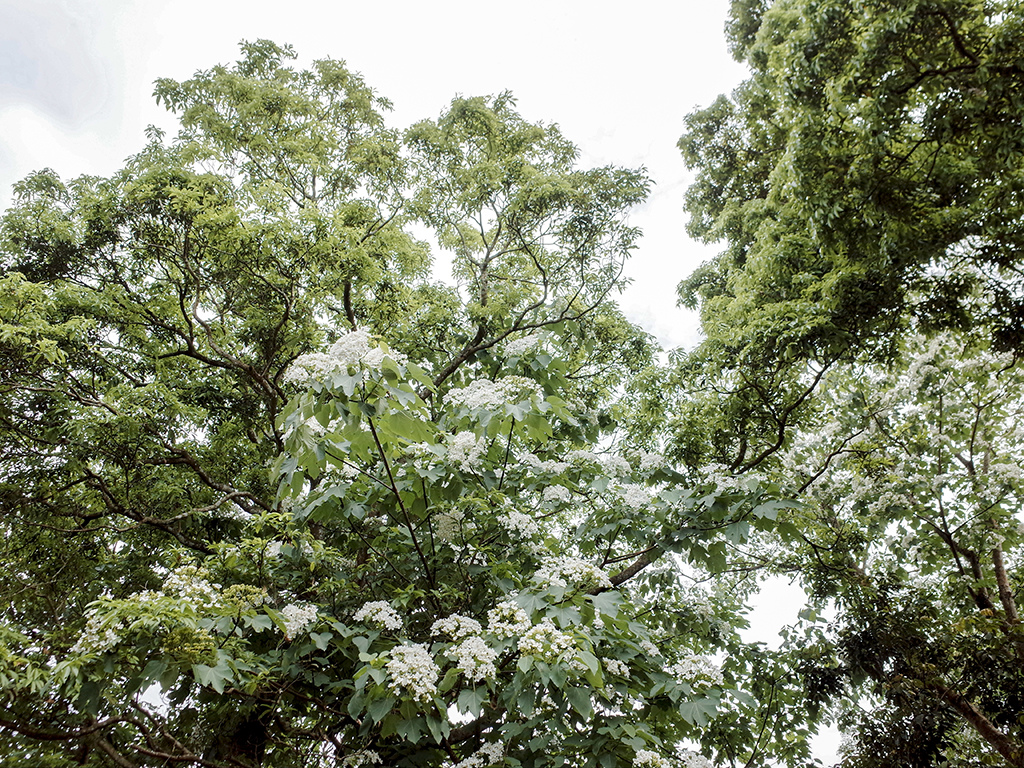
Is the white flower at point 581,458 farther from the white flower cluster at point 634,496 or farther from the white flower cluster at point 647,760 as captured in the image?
the white flower cluster at point 647,760

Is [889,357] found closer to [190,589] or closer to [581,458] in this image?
[581,458]

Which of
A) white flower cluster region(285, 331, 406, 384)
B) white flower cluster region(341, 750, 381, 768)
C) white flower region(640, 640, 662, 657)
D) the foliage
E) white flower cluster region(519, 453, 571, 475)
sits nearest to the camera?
white flower cluster region(285, 331, 406, 384)

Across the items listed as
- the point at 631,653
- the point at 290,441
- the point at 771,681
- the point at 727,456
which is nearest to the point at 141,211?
the point at 290,441

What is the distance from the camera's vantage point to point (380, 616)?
2.71m

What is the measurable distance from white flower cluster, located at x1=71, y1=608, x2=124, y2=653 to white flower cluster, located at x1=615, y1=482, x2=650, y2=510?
2520 millimetres

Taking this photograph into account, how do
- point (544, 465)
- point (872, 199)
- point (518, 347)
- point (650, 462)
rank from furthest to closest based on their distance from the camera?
point (872, 199) < point (518, 347) < point (650, 462) < point (544, 465)

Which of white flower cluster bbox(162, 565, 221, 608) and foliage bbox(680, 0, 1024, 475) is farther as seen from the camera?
foliage bbox(680, 0, 1024, 475)

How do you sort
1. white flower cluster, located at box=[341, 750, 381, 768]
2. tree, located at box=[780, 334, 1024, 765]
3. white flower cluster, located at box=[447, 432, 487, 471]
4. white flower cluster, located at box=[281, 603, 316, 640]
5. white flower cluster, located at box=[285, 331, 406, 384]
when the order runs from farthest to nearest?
tree, located at box=[780, 334, 1024, 765] → white flower cluster, located at box=[447, 432, 487, 471] → white flower cluster, located at box=[341, 750, 381, 768] → white flower cluster, located at box=[281, 603, 316, 640] → white flower cluster, located at box=[285, 331, 406, 384]

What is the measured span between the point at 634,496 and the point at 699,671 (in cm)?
95

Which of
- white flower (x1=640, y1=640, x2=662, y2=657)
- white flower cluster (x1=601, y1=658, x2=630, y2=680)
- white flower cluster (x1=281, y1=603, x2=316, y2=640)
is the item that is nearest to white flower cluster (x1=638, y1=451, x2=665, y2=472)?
white flower (x1=640, y1=640, x2=662, y2=657)

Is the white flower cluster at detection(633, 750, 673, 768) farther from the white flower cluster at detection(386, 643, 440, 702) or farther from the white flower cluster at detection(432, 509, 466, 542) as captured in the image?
the white flower cluster at detection(432, 509, 466, 542)

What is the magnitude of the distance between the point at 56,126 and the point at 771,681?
34.0 ft

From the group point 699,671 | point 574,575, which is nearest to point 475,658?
point 574,575

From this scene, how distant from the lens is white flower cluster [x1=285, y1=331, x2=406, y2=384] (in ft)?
7.69
